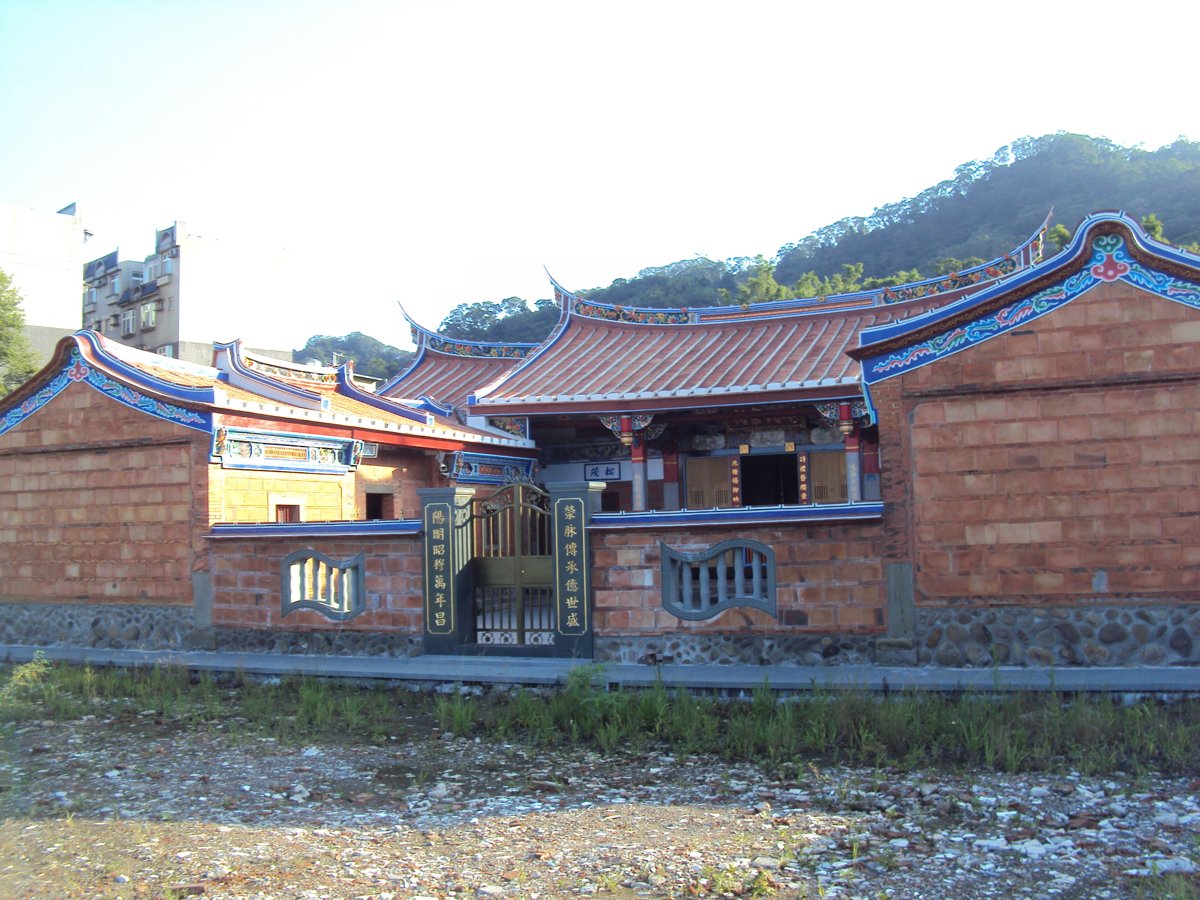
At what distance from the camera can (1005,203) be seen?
145ft

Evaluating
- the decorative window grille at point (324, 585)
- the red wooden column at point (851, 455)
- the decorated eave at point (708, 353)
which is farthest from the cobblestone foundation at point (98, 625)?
the red wooden column at point (851, 455)

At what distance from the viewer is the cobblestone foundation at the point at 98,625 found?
10.8 metres

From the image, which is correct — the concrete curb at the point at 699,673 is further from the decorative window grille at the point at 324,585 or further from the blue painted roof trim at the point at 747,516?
the blue painted roof trim at the point at 747,516

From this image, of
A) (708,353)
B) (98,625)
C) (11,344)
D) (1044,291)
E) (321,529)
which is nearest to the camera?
(1044,291)

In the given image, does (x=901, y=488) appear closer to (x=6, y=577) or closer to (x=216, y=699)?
(x=216, y=699)

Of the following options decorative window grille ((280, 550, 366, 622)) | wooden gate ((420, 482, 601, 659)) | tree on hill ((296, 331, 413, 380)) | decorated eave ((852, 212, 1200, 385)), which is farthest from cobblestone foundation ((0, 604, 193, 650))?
tree on hill ((296, 331, 413, 380))

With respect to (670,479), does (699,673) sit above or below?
below

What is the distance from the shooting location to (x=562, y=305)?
17.6m

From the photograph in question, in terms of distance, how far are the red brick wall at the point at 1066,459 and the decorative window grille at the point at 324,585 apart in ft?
17.3

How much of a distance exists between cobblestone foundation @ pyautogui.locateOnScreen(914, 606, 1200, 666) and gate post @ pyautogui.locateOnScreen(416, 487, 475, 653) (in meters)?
4.10

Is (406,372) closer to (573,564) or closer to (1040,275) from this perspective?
(573,564)

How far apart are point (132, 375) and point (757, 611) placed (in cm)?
723

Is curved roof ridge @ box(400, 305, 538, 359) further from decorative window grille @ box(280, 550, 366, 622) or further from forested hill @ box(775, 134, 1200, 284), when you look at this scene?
forested hill @ box(775, 134, 1200, 284)

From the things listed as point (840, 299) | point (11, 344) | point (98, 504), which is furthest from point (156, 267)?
point (840, 299)
